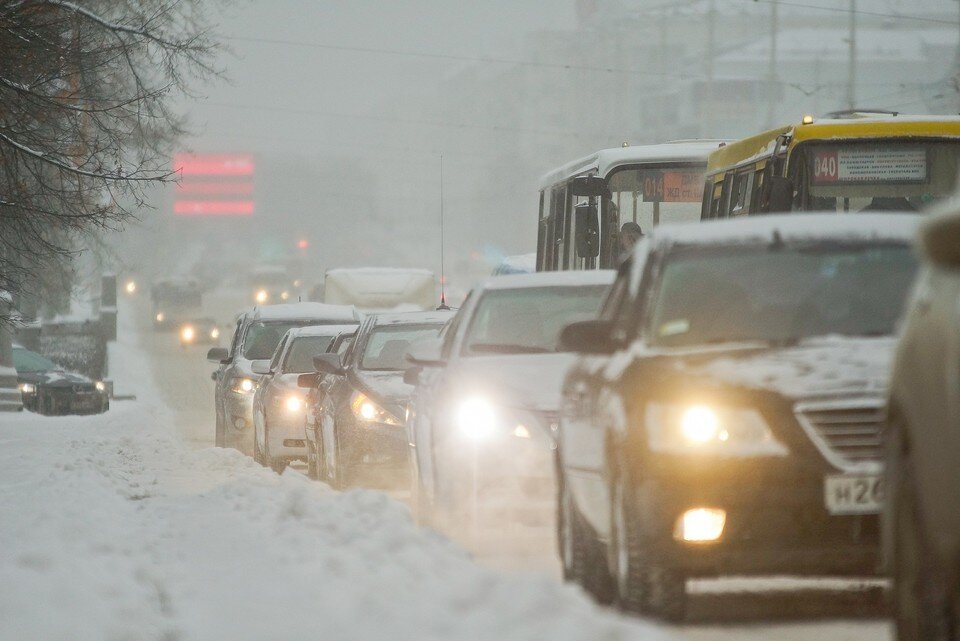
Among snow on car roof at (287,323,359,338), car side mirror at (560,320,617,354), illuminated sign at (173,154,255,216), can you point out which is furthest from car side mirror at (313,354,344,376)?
illuminated sign at (173,154,255,216)

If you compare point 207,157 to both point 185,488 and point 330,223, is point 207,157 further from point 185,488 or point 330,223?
point 185,488

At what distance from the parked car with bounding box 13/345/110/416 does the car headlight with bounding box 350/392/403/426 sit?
2269cm

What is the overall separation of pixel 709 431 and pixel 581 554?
5.50ft

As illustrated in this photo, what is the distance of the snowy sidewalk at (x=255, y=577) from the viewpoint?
6.84 metres

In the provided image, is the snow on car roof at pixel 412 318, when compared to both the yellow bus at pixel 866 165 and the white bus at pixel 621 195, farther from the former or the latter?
the white bus at pixel 621 195

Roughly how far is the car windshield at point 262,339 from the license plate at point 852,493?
58.9ft

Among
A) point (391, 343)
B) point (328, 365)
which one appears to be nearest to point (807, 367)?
point (328, 365)

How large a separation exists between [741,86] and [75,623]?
12125 centimetres

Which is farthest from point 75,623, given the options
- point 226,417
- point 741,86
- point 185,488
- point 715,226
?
point 741,86

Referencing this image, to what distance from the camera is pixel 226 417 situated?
80.6 feet

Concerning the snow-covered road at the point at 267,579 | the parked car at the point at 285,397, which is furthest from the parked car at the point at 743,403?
the parked car at the point at 285,397

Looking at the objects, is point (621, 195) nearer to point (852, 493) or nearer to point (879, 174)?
point (879, 174)

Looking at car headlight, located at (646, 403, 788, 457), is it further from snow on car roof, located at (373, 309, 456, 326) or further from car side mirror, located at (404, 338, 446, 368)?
snow on car roof, located at (373, 309, 456, 326)

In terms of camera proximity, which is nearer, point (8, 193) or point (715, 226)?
point (715, 226)
